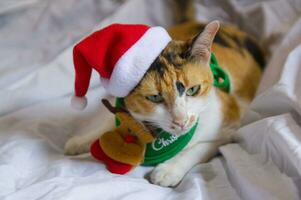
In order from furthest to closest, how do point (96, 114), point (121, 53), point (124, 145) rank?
point (96, 114) → point (124, 145) → point (121, 53)

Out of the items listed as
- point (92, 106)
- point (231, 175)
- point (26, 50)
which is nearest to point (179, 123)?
point (231, 175)

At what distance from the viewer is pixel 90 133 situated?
0.99 meters

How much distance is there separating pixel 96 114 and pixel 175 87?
36 cm

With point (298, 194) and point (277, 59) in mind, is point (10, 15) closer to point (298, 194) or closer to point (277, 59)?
point (277, 59)

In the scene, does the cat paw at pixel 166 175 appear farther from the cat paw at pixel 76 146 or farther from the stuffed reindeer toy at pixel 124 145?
the cat paw at pixel 76 146

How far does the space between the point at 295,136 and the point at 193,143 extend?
22 centimetres

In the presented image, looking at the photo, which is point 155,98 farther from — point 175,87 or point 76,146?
point 76,146

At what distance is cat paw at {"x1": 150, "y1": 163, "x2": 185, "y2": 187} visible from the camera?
0.85 meters

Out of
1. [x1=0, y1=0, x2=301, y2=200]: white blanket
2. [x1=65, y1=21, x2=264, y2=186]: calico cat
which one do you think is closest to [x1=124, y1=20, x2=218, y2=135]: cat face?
[x1=65, y1=21, x2=264, y2=186]: calico cat

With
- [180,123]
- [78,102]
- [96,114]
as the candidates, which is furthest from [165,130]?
[96,114]

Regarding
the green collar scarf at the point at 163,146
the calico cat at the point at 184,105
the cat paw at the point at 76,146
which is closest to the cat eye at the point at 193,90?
the calico cat at the point at 184,105

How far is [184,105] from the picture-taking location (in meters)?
0.79

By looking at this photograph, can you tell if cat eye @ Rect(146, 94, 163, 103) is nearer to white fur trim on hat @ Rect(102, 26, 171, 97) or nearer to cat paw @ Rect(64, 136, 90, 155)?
white fur trim on hat @ Rect(102, 26, 171, 97)

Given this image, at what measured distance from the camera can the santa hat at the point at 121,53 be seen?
2.52 feet
